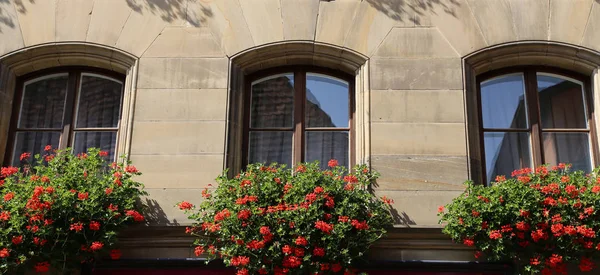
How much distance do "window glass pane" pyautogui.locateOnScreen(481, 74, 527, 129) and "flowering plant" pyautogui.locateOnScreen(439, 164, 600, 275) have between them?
4.95 ft

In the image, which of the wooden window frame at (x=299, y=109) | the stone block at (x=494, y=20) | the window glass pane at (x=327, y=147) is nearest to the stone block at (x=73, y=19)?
the wooden window frame at (x=299, y=109)

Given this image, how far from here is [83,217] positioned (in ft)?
23.1

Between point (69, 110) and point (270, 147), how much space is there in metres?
2.92

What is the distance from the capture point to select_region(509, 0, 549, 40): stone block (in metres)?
8.49

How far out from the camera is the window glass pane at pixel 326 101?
28.6ft

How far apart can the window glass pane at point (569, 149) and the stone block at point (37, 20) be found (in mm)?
7022

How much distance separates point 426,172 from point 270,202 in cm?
208

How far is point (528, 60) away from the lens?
8.65 meters

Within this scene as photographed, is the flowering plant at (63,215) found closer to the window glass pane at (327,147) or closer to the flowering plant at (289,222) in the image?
the flowering plant at (289,222)

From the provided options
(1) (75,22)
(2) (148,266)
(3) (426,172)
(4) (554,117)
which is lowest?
(2) (148,266)

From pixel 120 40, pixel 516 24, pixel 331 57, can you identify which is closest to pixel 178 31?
pixel 120 40

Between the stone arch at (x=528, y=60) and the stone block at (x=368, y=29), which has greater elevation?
the stone block at (x=368, y=29)

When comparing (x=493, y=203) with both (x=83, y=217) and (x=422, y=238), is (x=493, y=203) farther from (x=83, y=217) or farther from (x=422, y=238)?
(x=83, y=217)

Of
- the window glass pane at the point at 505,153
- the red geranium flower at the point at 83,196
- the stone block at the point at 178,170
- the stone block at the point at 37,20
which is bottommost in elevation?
the red geranium flower at the point at 83,196
